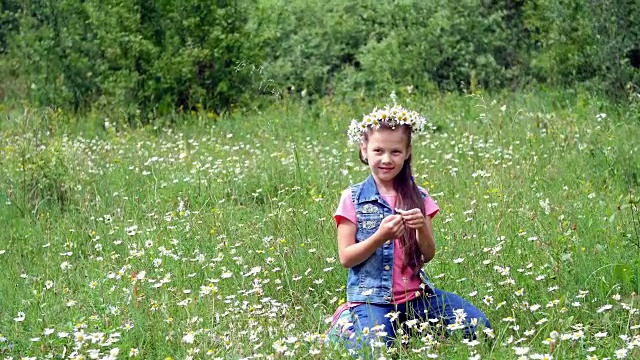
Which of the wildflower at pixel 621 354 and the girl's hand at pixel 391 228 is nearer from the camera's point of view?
the wildflower at pixel 621 354

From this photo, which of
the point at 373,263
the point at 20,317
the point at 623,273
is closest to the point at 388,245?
the point at 373,263

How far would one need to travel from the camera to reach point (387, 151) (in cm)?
417

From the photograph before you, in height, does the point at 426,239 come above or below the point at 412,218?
below

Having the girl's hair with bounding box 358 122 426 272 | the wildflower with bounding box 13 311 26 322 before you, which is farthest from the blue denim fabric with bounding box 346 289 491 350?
the wildflower with bounding box 13 311 26 322

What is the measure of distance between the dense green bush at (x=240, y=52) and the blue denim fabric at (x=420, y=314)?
19.2 ft

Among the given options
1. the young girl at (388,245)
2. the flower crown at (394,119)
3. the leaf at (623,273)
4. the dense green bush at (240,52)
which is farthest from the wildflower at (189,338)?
the dense green bush at (240,52)

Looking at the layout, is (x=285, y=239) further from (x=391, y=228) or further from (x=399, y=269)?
(x=391, y=228)

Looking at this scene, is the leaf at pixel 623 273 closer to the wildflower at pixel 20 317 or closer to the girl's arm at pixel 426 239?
the girl's arm at pixel 426 239

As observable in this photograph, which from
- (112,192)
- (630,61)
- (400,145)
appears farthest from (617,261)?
(630,61)

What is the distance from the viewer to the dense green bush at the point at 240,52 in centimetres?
1059

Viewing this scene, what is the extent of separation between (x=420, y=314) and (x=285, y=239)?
47.7 inches

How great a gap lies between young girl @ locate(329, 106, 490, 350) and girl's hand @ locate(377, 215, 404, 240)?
0.39 ft

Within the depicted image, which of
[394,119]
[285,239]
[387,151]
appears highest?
[394,119]

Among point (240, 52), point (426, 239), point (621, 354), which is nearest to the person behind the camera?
point (621, 354)
